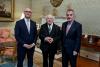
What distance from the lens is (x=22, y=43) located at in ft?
12.2

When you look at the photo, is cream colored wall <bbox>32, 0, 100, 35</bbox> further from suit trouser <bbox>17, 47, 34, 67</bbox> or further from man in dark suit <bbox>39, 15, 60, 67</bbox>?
suit trouser <bbox>17, 47, 34, 67</bbox>

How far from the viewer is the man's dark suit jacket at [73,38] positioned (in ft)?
11.2

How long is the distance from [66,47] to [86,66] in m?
1.08

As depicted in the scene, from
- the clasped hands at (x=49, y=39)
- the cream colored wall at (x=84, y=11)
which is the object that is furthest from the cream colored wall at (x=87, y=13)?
the clasped hands at (x=49, y=39)

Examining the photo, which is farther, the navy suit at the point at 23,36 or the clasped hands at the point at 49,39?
the navy suit at the point at 23,36

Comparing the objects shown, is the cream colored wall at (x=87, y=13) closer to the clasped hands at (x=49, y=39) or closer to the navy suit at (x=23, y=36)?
the clasped hands at (x=49, y=39)

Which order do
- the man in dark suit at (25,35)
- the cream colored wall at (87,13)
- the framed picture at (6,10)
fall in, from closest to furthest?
the man in dark suit at (25,35), the cream colored wall at (87,13), the framed picture at (6,10)

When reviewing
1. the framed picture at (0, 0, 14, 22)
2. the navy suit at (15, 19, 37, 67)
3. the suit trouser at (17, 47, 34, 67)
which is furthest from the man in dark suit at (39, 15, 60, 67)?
the framed picture at (0, 0, 14, 22)

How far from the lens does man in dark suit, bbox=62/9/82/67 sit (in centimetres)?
341

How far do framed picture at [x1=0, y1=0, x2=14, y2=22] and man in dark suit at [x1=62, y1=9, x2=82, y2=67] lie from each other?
4.01 metres

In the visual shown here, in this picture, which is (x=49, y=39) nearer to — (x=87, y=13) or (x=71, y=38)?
(x=71, y=38)

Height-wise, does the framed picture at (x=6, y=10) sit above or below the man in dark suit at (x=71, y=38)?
above

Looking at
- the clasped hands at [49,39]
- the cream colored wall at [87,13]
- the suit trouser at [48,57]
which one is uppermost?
the cream colored wall at [87,13]

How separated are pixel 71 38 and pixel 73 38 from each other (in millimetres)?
39
